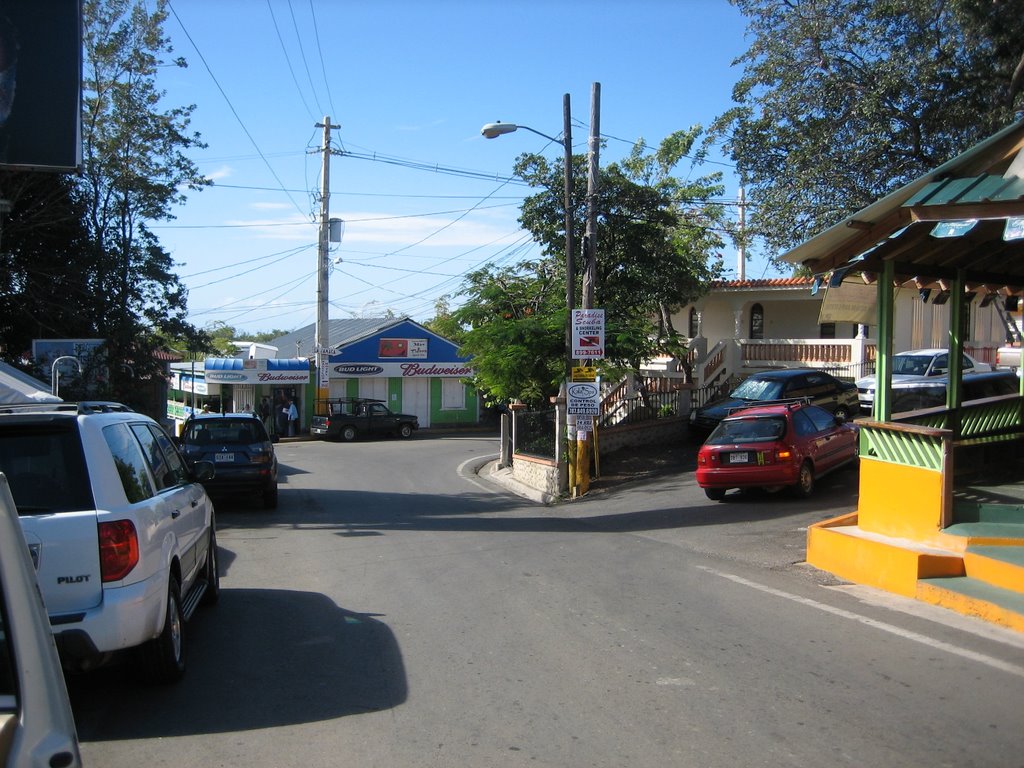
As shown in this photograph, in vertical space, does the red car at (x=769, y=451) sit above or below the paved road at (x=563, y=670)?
above

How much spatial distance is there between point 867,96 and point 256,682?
15374mm

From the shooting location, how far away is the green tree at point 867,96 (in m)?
16.4

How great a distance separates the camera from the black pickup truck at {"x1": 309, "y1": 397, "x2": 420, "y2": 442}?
3694 cm

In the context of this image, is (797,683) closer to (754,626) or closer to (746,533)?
(754,626)

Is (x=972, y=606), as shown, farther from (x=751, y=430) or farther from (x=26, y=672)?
(x=26, y=672)

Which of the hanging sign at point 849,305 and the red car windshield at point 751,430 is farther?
the red car windshield at point 751,430

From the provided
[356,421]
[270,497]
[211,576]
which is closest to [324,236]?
[356,421]

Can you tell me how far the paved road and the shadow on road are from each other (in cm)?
2

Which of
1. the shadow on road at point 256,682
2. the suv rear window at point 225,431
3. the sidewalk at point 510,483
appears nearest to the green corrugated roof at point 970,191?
the shadow on road at point 256,682

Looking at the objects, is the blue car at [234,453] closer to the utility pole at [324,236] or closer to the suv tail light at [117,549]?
the suv tail light at [117,549]

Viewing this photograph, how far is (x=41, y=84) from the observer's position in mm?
13352

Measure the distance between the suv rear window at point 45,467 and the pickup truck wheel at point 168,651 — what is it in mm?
959

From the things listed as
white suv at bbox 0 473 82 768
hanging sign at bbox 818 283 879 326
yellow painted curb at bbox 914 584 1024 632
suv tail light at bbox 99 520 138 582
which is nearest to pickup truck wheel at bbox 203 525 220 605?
suv tail light at bbox 99 520 138 582

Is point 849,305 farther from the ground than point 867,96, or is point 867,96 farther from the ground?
point 867,96
